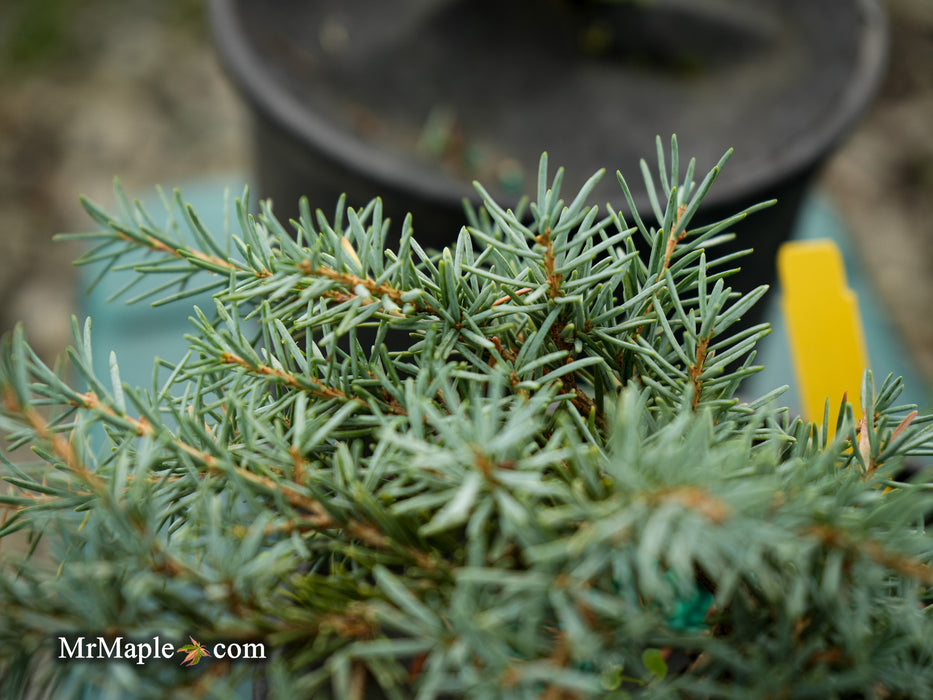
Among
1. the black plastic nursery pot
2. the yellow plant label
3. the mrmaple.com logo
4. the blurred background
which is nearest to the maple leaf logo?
the mrmaple.com logo

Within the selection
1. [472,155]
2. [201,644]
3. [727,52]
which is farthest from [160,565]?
[727,52]

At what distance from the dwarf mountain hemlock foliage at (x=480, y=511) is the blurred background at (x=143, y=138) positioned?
3.31 feet

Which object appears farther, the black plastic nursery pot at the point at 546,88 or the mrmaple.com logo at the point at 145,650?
the black plastic nursery pot at the point at 546,88

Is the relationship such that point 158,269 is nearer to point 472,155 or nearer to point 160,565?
point 160,565

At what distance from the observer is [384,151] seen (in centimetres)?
80

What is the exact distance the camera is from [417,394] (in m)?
0.25

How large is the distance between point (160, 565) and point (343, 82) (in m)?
0.72

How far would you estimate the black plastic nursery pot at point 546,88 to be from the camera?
741mm

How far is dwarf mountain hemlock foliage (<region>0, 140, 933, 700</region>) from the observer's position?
20cm

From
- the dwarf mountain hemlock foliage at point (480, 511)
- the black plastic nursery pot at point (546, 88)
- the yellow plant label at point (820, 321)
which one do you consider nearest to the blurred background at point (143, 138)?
the black plastic nursery pot at point (546, 88)

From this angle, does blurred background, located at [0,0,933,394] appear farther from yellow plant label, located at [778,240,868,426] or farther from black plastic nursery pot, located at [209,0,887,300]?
yellow plant label, located at [778,240,868,426]

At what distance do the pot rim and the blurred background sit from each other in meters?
0.45

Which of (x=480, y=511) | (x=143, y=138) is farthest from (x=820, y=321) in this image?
(x=143, y=138)

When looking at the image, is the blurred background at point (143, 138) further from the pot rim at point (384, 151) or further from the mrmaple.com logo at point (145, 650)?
the mrmaple.com logo at point (145, 650)
